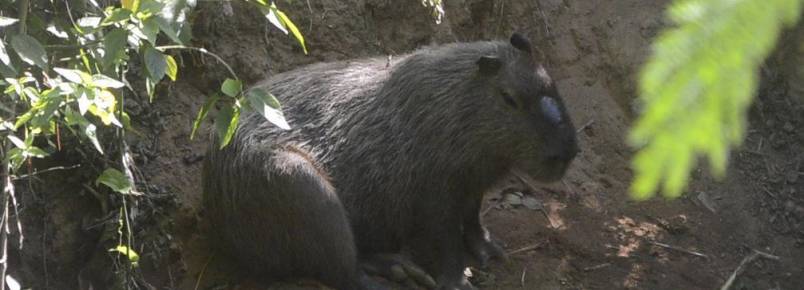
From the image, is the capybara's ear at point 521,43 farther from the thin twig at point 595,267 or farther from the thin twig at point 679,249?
the thin twig at point 679,249

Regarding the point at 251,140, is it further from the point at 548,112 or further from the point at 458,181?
the point at 548,112

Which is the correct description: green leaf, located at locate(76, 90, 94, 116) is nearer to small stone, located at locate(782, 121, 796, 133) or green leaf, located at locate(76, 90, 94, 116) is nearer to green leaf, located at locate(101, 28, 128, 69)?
green leaf, located at locate(101, 28, 128, 69)

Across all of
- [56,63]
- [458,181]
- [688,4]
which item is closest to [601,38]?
[458,181]

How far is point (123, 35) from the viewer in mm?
3980

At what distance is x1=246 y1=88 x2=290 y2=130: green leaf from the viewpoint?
4074 millimetres

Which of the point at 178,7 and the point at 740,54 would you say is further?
the point at 178,7

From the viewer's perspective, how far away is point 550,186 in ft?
24.1

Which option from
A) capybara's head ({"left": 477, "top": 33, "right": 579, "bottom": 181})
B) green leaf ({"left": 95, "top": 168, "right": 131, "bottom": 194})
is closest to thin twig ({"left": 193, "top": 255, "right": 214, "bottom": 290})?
green leaf ({"left": 95, "top": 168, "right": 131, "bottom": 194})

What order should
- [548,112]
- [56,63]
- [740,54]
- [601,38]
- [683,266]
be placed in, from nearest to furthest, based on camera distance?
[740,54], [56,63], [548,112], [683,266], [601,38]

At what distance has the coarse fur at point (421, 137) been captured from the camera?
574cm

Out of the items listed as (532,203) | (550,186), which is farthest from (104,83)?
(550,186)

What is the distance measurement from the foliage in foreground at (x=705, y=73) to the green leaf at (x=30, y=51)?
342 cm

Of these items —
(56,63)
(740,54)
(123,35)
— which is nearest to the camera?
(740,54)

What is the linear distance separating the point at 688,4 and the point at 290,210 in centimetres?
431
